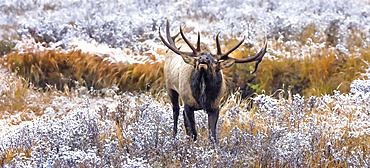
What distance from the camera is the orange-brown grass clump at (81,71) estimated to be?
945 cm

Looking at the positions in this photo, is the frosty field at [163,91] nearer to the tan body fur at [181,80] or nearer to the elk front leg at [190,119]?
the elk front leg at [190,119]

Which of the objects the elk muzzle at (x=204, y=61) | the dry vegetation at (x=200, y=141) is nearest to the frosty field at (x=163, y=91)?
the dry vegetation at (x=200, y=141)

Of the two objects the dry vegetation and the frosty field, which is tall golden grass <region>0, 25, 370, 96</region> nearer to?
the frosty field

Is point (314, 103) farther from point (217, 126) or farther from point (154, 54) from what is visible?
point (154, 54)

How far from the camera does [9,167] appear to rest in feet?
15.5

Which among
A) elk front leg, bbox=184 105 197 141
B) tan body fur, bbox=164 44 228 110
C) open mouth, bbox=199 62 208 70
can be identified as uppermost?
open mouth, bbox=199 62 208 70

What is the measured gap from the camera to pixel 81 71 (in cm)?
962

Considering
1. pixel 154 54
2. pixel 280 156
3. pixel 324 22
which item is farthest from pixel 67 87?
pixel 324 22

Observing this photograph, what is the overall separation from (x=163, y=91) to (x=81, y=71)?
1.72 m

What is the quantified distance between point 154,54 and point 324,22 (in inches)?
173

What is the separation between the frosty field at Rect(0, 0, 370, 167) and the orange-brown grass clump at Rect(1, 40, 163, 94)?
0.02 metres

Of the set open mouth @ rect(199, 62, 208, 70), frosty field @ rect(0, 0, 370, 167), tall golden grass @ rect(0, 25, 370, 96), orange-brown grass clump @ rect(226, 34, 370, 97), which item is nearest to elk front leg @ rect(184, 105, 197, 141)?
frosty field @ rect(0, 0, 370, 167)

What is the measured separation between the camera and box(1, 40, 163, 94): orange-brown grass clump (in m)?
9.45

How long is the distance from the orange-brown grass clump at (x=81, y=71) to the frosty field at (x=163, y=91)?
2 cm
